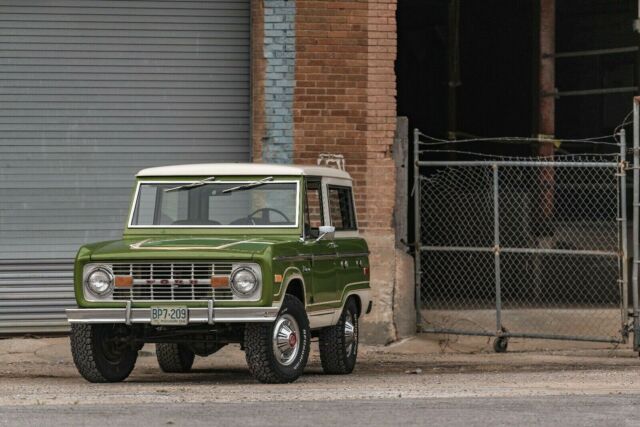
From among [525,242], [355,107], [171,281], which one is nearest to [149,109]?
[355,107]

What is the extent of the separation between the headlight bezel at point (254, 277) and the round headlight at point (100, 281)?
1076 mm

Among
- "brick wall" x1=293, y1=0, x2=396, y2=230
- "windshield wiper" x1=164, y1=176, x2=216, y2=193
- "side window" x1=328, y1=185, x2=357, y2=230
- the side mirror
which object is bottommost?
the side mirror

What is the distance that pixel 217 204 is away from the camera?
12.5 meters

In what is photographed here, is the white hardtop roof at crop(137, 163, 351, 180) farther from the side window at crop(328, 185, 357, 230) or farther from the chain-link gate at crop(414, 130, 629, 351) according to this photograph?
the chain-link gate at crop(414, 130, 629, 351)

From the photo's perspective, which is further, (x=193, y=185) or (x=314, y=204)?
(x=314, y=204)

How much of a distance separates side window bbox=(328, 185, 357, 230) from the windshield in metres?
0.82

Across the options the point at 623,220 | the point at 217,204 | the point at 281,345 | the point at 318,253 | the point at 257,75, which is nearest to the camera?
the point at 281,345

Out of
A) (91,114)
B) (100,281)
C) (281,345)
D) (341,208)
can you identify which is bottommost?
(281,345)

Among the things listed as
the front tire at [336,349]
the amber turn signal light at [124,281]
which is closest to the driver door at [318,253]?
the front tire at [336,349]

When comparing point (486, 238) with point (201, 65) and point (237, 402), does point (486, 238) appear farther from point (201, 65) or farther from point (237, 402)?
point (237, 402)

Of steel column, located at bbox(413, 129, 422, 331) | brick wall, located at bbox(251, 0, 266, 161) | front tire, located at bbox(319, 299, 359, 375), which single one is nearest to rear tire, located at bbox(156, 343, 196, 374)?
front tire, located at bbox(319, 299, 359, 375)

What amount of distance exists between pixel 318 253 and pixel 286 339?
3.75 feet

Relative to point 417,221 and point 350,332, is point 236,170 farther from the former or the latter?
point 417,221

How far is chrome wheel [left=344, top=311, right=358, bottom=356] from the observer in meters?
13.3
